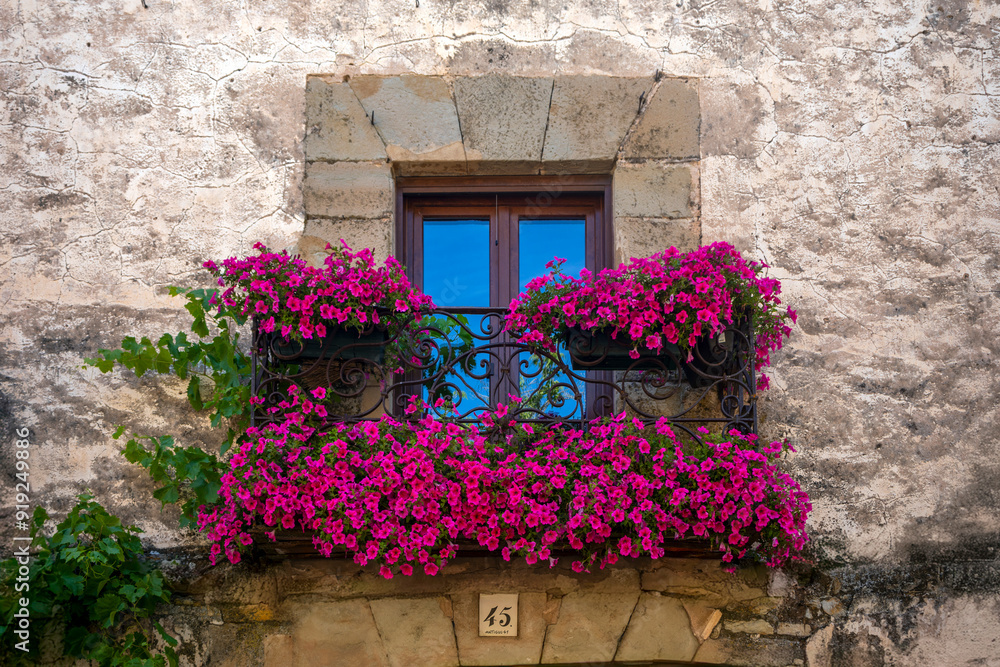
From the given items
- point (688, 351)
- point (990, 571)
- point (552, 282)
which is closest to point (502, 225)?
point (552, 282)

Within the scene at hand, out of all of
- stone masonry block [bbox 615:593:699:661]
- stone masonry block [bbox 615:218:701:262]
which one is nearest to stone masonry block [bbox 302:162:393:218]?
stone masonry block [bbox 615:218:701:262]

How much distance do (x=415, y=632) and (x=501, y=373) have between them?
100 centimetres

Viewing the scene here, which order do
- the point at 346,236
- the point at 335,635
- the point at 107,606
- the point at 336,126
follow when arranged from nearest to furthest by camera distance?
the point at 107,606 → the point at 335,635 → the point at 346,236 → the point at 336,126

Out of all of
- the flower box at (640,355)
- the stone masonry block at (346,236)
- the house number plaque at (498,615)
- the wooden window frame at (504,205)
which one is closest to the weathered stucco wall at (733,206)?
the stone masonry block at (346,236)

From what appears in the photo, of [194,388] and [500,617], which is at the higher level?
[194,388]

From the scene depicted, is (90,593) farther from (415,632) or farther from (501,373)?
(501,373)

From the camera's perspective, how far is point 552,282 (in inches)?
131

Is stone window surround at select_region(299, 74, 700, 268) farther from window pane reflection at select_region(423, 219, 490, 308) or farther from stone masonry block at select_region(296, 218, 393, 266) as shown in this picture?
window pane reflection at select_region(423, 219, 490, 308)

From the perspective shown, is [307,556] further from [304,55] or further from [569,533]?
[304,55]

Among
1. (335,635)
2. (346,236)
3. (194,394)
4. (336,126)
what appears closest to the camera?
(335,635)

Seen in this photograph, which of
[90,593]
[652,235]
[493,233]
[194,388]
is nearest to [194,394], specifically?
[194,388]

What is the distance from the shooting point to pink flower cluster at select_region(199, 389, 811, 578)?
3.00 meters

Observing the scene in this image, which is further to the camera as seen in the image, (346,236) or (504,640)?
(346,236)

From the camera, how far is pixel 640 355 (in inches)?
130
